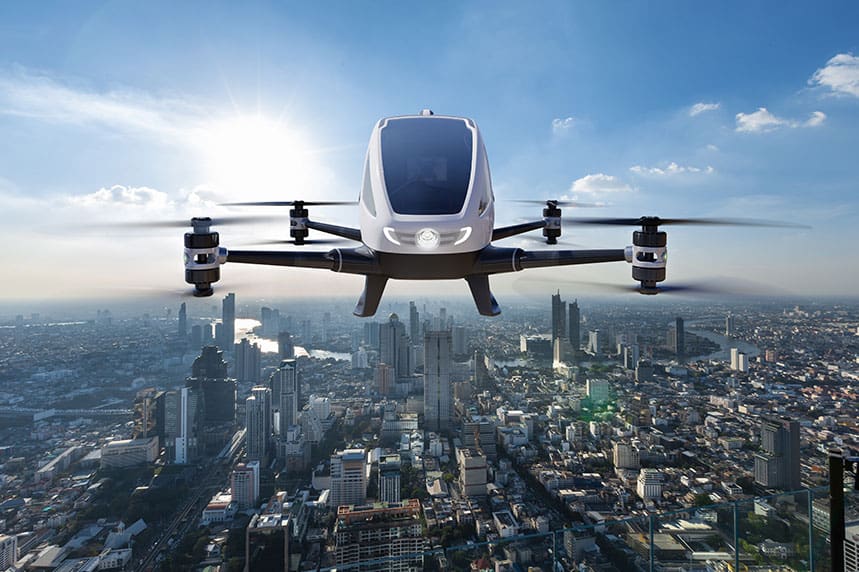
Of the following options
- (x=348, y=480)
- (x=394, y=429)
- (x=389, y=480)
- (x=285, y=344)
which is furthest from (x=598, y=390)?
(x=285, y=344)

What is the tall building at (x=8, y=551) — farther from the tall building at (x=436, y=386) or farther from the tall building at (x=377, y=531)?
the tall building at (x=436, y=386)

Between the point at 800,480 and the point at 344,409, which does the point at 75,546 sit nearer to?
the point at 344,409

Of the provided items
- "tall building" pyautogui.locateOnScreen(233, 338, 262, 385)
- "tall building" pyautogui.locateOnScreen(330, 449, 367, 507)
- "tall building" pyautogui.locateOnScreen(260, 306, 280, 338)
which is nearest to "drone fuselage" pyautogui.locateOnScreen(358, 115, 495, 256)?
"tall building" pyautogui.locateOnScreen(330, 449, 367, 507)

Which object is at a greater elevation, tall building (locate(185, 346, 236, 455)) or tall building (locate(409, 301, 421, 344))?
tall building (locate(409, 301, 421, 344))

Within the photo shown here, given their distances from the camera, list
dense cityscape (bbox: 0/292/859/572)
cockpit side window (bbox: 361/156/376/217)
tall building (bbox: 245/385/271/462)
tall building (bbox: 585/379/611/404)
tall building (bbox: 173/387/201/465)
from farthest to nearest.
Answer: tall building (bbox: 585/379/611/404) → tall building (bbox: 245/385/271/462) → tall building (bbox: 173/387/201/465) → dense cityscape (bbox: 0/292/859/572) → cockpit side window (bbox: 361/156/376/217)

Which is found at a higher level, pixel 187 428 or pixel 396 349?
pixel 396 349

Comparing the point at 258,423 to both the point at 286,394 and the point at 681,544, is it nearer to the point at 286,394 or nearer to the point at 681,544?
the point at 286,394

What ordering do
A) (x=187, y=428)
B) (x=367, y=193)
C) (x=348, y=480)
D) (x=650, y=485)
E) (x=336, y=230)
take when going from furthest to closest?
(x=187, y=428) < (x=348, y=480) < (x=650, y=485) < (x=336, y=230) < (x=367, y=193)

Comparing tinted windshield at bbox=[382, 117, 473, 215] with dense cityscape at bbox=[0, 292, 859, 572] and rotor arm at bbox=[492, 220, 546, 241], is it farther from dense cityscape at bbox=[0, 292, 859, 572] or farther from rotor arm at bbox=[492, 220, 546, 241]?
dense cityscape at bbox=[0, 292, 859, 572]
